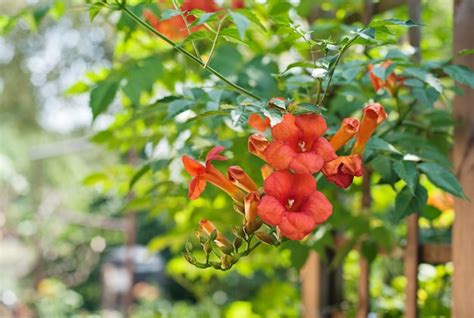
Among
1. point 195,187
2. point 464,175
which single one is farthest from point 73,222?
point 195,187

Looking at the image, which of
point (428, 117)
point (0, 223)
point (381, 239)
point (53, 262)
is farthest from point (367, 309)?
point (53, 262)

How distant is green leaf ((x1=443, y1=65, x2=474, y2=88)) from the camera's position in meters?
1.01

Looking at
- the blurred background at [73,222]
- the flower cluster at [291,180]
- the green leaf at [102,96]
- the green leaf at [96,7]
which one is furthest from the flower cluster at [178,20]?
the blurred background at [73,222]

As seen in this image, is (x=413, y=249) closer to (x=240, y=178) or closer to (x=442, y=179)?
(x=442, y=179)

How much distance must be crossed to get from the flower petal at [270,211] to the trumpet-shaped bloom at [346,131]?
0.14 m

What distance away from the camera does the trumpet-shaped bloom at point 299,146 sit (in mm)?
748

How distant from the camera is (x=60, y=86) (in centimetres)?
826

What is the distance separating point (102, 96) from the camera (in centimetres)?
129

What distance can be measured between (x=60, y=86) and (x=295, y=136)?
781 cm

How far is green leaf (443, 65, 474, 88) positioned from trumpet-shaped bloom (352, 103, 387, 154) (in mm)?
218

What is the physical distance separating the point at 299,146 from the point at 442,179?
0.29 m

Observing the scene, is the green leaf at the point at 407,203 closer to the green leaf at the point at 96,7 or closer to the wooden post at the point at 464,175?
the wooden post at the point at 464,175

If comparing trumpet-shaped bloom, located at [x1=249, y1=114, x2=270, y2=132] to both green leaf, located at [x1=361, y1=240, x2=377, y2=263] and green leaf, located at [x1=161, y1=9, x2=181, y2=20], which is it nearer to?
green leaf, located at [x1=161, y1=9, x2=181, y2=20]

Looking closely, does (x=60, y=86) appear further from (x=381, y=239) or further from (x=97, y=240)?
(x=381, y=239)
